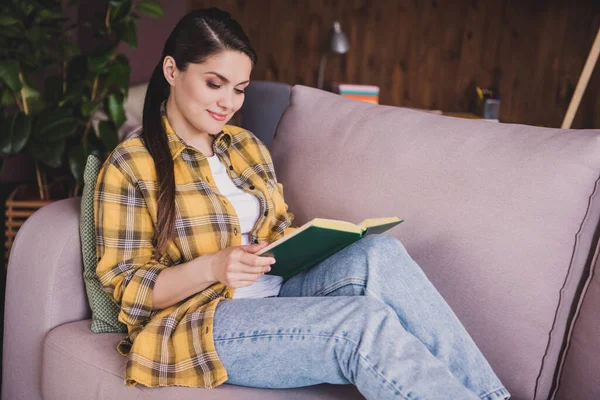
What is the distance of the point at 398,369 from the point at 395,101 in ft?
9.29

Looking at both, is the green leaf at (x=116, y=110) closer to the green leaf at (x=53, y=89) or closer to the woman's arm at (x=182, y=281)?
the green leaf at (x=53, y=89)

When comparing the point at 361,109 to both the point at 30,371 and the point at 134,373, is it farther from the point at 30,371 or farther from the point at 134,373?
the point at 30,371

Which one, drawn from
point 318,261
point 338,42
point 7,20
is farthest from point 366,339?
point 338,42

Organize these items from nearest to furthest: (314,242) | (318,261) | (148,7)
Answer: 1. (314,242)
2. (318,261)
3. (148,7)

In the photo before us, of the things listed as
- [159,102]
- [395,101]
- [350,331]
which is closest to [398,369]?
[350,331]

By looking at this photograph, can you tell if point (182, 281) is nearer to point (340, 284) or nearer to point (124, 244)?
point (124, 244)

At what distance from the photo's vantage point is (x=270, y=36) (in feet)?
12.3

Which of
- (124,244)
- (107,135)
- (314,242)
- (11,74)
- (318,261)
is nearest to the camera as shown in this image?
(314,242)

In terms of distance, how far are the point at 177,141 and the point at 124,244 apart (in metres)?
0.25

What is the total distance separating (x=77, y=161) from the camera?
8.13 feet

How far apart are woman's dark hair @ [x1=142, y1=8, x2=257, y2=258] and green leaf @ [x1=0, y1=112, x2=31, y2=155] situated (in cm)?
117

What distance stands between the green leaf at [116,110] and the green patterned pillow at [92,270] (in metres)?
1.23

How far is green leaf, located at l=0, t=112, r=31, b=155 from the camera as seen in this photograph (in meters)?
2.36

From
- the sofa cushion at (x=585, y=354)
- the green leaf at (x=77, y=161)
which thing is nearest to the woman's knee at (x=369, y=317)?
the sofa cushion at (x=585, y=354)
